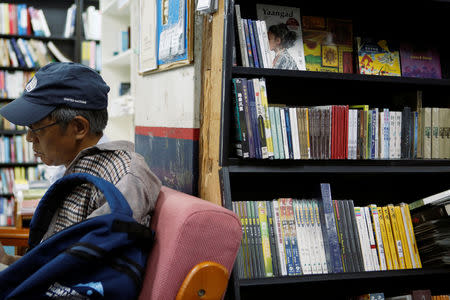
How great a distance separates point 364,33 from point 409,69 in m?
0.27

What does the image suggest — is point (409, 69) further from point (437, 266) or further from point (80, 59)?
point (80, 59)

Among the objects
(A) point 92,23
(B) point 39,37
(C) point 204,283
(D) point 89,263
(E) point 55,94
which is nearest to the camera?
(D) point 89,263

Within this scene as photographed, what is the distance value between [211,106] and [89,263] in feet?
2.96

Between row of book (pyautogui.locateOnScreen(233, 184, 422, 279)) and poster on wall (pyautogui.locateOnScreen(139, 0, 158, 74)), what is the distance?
0.88 m

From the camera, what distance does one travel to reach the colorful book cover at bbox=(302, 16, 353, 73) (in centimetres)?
206

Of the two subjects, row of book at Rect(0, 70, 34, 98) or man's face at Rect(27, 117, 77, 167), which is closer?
man's face at Rect(27, 117, 77, 167)

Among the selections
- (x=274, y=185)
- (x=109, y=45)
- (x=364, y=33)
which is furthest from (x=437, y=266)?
(x=109, y=45)

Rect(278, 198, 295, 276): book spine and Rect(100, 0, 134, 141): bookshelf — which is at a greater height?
Rect(100, 0, 134, 141): bookshelf

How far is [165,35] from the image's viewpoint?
2.09 meters

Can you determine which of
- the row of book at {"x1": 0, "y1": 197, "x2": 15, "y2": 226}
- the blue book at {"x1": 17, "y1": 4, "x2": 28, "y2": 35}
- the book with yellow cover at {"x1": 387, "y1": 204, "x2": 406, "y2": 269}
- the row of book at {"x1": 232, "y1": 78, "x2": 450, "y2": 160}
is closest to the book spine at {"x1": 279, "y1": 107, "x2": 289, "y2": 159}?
the row of book at {"x1": 232, "y1": 78, "x2": 450, "y2": 160}

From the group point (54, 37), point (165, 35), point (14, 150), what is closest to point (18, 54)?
point (54, 37)

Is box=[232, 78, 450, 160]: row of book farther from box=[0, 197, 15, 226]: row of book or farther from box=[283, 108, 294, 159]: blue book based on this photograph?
box=[0, 197, 15, 226]: row of book

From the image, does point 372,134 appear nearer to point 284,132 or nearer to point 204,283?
point 284,132

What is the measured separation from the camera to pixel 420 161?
6.52 ft
